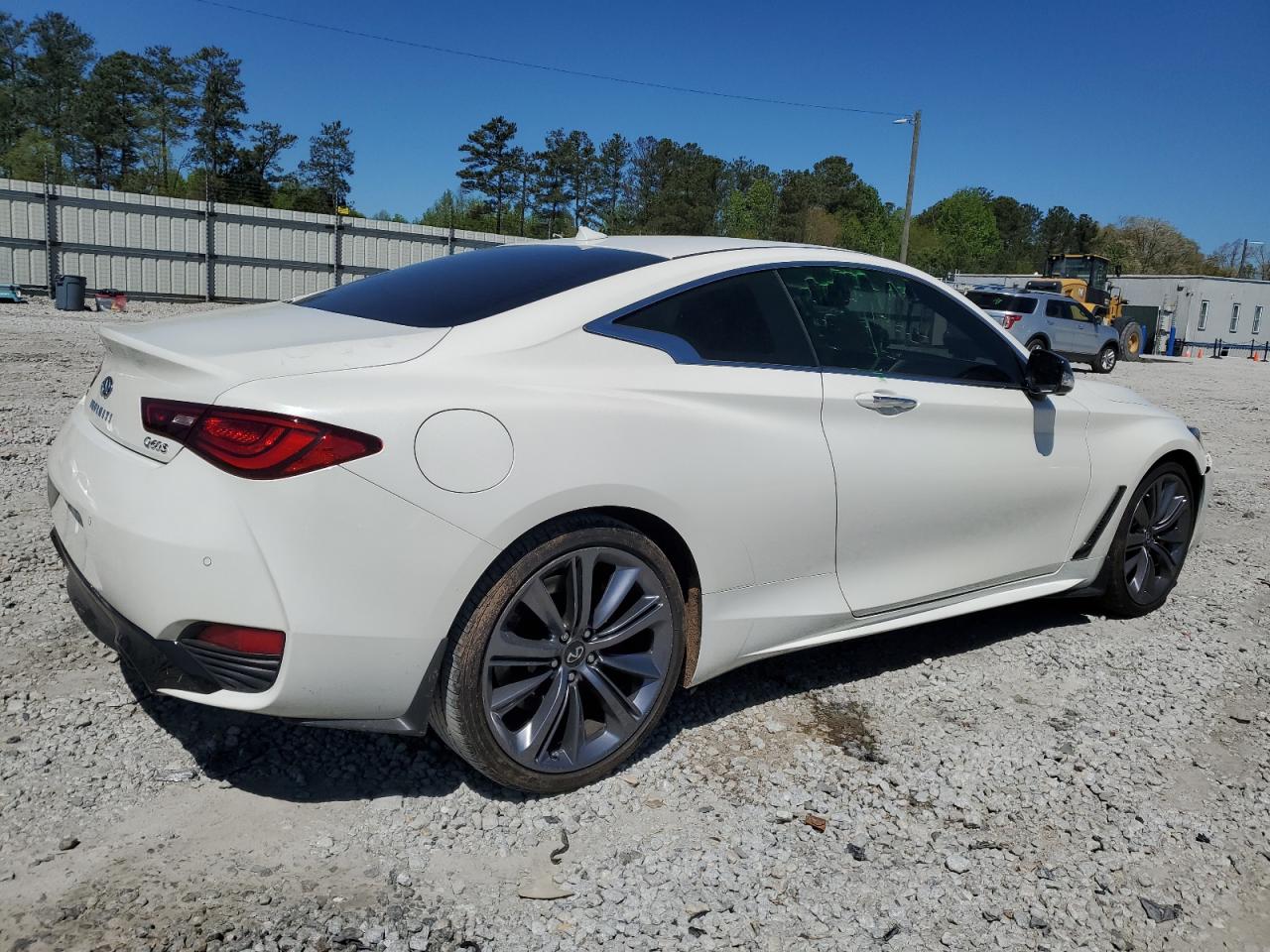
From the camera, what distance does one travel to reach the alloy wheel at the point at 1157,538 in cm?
455

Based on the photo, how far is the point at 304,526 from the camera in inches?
90.5

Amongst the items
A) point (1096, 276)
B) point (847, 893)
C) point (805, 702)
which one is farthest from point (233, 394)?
point (1096, 276)

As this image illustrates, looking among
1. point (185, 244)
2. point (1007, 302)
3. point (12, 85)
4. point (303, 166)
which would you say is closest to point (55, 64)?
point (12, 85)

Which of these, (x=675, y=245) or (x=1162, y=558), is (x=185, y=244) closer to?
(x=675, y=245)

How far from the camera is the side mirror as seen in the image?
3902 millimetres

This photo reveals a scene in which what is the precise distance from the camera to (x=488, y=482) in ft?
8.13

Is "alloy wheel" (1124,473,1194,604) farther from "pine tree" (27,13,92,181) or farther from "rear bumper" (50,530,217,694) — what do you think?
"pine tree" (27,13,92,181)

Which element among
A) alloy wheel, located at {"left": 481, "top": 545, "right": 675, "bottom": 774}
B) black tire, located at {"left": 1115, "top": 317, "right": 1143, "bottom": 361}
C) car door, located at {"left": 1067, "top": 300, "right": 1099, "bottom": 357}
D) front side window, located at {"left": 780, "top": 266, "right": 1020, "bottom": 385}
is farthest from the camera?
black tire, located at {"left": 1115, "top": 317, "right": 1143, "bottom": 361}

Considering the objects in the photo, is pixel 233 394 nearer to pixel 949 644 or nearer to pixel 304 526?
pixel 304 526

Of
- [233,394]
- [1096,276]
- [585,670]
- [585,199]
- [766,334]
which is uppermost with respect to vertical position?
[585,199]

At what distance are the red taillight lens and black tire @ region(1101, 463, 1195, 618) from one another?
357cm

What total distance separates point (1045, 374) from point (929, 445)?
0.73 meters

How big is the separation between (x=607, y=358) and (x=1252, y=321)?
184ft

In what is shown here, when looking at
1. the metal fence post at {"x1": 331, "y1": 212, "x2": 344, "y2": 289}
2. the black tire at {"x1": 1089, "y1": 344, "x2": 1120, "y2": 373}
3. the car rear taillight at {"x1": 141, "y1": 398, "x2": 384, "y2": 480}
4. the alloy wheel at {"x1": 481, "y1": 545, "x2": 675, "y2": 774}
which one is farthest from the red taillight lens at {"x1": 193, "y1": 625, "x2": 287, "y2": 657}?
the black tire at {"x1": 1089, "y1": 344, "x2": 1120, "y2": 373}
